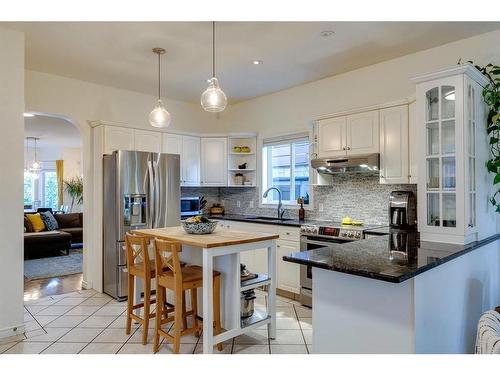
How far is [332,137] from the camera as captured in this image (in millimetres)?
4008

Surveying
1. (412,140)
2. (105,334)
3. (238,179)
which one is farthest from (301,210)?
(105,334)

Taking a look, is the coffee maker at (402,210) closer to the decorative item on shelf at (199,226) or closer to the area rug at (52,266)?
the decorative item on shelf at (199,226)

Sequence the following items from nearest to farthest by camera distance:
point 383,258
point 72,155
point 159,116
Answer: point 383,258, point 159,116, point 72,155

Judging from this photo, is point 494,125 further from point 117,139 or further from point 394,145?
point 117,139

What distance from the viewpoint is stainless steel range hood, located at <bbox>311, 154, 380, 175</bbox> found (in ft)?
11.7

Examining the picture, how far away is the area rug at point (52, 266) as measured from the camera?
17.4 ft

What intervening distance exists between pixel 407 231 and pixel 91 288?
3927 millimetres

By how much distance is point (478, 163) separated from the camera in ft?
8.44

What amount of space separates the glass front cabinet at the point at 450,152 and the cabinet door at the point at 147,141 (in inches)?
135

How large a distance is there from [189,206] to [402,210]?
10.1 ft

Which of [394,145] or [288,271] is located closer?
[394,145]

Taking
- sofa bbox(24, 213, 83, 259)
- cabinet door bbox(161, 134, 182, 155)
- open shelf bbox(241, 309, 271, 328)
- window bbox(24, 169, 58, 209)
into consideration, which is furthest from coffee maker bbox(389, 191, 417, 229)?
window bbox(24, 169, 58, 209)

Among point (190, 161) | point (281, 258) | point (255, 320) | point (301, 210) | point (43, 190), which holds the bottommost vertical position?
point (255, 320)

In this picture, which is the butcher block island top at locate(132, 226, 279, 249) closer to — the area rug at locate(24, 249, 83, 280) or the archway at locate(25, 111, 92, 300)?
the archway at locate(25, 111, 92, 300)
